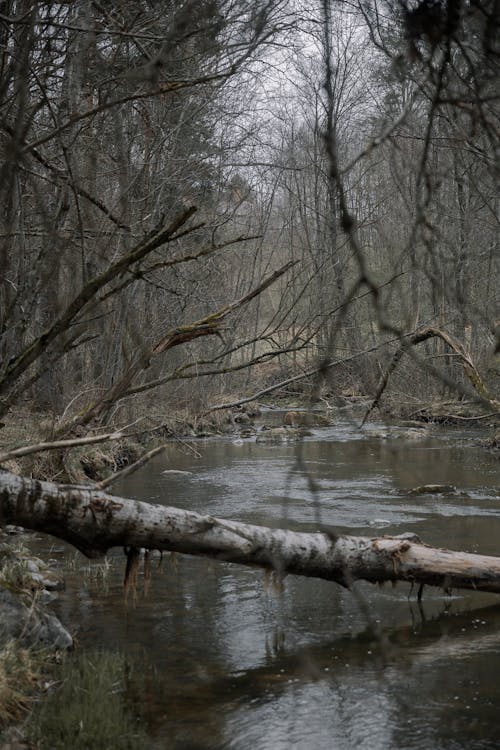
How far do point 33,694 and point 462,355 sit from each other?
6.63 m

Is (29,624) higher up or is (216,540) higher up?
(216,540)

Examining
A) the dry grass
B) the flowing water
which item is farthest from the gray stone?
the flowing water

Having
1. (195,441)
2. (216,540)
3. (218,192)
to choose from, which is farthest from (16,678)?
(195,441)

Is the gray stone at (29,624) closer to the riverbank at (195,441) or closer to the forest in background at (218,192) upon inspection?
the riverbank at (195,441)

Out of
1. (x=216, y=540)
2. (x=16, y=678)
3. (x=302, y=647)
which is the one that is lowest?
(x=302, y=647)

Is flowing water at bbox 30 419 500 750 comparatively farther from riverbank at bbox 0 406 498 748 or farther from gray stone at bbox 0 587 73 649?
riverbank at bbox 0 406 498 748

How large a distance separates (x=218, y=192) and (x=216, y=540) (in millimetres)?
8338

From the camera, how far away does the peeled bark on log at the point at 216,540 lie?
16.2 ft

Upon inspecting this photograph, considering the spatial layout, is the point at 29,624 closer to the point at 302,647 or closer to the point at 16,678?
the point at 16,678

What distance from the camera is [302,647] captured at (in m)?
5.80

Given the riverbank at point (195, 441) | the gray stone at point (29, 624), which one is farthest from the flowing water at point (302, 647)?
the riverbank at point (195, 441)

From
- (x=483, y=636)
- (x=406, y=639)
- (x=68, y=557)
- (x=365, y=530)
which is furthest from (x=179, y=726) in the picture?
(x=365, y=530)

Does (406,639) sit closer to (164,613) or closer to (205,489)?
(164,613)

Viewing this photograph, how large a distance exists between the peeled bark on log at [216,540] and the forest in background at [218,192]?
65 cm
